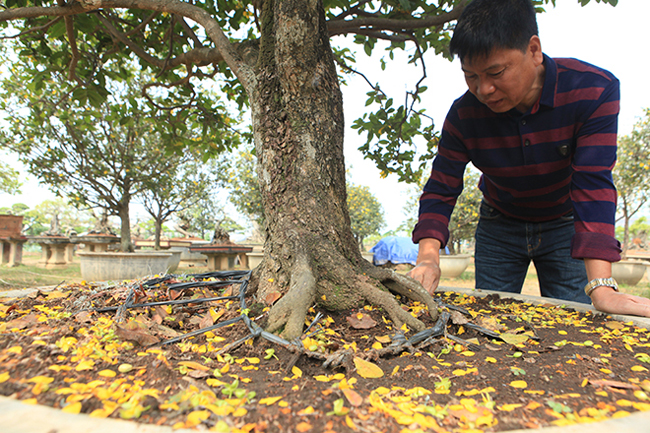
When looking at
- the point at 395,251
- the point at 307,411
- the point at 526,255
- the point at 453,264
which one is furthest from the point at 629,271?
the point at 307,411

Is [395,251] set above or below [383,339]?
below

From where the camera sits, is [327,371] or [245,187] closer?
[327,371]

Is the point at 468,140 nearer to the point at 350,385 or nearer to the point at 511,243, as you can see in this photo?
the point at 511,243

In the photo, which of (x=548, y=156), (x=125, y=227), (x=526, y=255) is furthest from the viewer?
(x=125, y=227)

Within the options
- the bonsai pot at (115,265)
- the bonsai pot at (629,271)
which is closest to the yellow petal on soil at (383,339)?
the bonsai pot at (115,265)

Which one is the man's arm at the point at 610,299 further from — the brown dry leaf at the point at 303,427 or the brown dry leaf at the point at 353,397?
the brown dry leaf at the point at 303,427

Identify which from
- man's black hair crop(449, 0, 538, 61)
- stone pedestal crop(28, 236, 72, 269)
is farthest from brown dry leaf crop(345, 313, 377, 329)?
stone pedestal crop(28, 236, 72, 269)

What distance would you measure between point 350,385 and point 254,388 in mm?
236

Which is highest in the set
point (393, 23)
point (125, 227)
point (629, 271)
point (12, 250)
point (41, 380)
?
point (393, 23)

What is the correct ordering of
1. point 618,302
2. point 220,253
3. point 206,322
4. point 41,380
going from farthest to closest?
point 220,253, point 618,302, point 206,322, point 41,380

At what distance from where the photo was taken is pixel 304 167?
1.56 m

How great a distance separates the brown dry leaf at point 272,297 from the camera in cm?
139

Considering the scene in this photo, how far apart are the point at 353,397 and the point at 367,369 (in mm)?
185

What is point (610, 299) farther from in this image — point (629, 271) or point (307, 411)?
point (629, 271)
